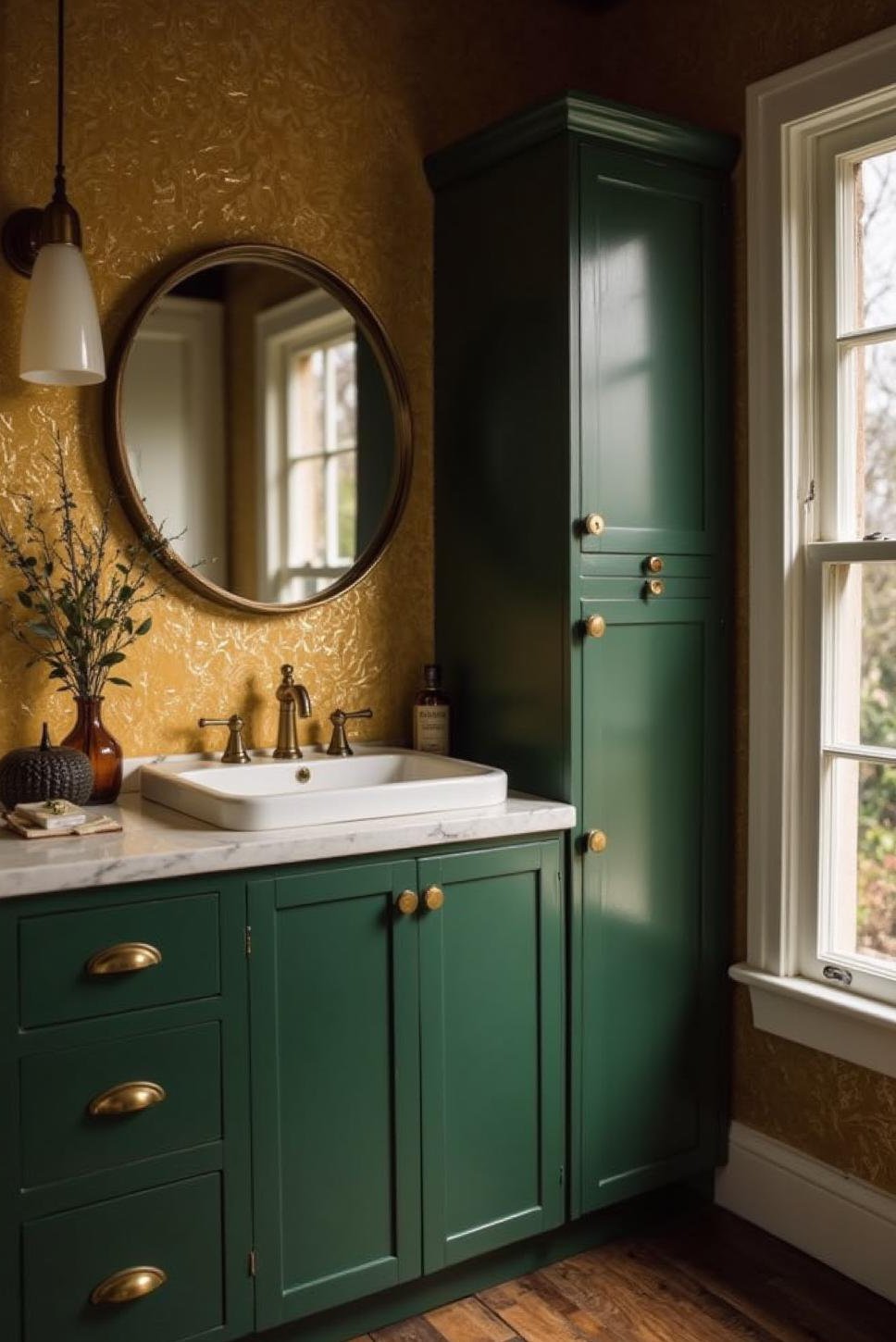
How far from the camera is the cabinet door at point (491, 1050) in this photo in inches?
89.4

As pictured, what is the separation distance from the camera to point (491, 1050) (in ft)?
7.70

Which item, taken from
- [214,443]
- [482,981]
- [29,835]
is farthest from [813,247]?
[29,835]

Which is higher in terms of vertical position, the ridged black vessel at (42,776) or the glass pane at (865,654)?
the glass pane at (865,654)

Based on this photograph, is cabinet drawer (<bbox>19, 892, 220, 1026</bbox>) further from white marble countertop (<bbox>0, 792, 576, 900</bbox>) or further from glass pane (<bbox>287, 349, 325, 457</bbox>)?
glass pane (<bbox>287, 349, 325, 457</bbox>)

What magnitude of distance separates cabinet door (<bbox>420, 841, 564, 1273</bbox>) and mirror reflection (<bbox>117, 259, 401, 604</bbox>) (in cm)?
76

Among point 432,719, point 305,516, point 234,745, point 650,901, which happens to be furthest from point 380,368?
point 650,901

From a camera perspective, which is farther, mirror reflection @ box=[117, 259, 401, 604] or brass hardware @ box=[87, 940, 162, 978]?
mirror reflection @ box=[117, 259, 401, 604]

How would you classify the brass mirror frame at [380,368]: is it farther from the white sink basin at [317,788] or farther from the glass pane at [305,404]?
the white sink basin at [317,788]

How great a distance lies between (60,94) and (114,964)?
151cm

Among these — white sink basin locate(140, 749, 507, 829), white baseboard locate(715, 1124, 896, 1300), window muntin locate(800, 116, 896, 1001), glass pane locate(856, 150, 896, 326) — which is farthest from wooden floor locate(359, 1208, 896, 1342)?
glass pane locate(856, 150, 896, 326)

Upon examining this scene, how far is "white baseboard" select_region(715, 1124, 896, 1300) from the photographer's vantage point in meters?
2.41

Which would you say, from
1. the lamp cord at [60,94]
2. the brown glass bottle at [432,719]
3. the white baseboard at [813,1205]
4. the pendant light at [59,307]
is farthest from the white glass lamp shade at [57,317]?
the white baseboard at [813,1205]

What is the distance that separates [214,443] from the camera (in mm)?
2547

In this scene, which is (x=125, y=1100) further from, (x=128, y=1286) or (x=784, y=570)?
(x=784, y=570)
